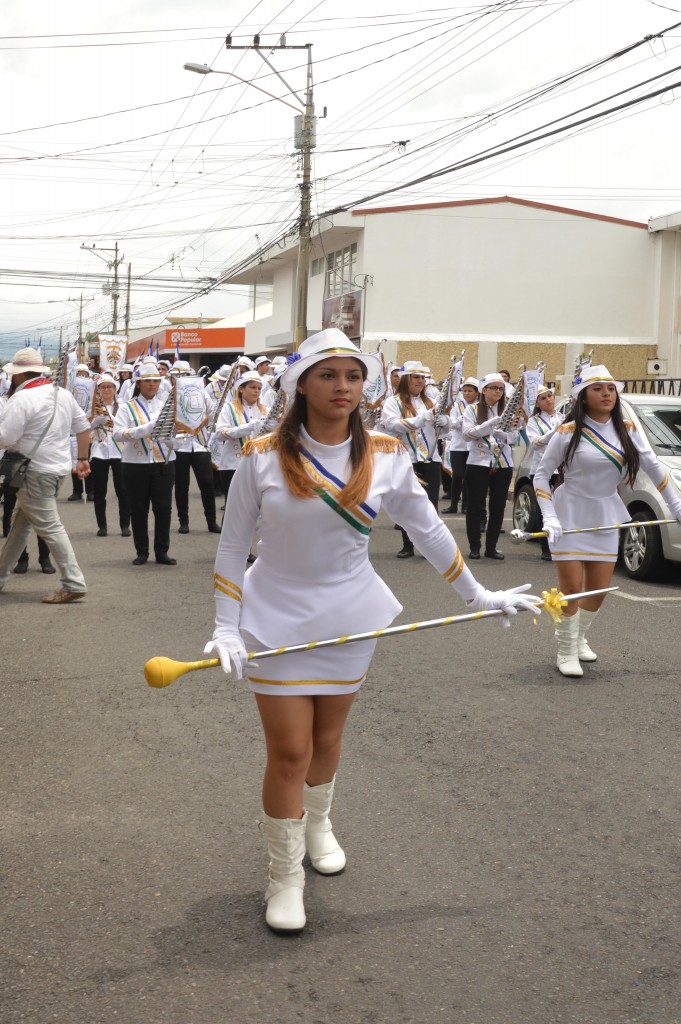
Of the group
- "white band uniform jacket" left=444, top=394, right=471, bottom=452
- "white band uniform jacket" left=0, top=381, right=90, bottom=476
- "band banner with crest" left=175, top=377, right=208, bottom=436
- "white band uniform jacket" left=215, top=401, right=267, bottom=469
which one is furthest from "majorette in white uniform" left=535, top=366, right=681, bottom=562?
"white band uniform jacket" left=444, top=394, right=471, bottom=452

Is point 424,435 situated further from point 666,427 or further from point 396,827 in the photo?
point 396,827

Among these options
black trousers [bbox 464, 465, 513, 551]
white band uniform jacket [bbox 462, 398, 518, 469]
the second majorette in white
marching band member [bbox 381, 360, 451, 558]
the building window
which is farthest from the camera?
the building window

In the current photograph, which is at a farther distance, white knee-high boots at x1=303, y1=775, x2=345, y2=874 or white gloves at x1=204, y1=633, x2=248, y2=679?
white knee-high boots at x1=303, y1=775, x2=345, y2=874

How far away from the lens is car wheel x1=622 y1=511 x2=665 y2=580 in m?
10.8

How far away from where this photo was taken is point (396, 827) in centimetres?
439

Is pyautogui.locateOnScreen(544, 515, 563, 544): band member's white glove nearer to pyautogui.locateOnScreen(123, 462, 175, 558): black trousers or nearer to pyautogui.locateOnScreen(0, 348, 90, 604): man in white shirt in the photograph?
pyautogui.locateOnScreen(0, 348, 90, 604): man in white shirt

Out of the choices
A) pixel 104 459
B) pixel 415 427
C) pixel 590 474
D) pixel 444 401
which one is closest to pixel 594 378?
pixel 590 474

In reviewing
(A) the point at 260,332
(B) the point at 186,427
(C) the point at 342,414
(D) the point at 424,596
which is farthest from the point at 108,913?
(A) the point at 260,332

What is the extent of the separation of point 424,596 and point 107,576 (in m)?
3.10

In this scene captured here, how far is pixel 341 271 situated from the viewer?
3809cm

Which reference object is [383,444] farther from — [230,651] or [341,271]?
[341,271]

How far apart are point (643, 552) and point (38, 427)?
5.75 m

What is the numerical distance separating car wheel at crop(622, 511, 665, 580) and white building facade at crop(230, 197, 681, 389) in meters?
23.7

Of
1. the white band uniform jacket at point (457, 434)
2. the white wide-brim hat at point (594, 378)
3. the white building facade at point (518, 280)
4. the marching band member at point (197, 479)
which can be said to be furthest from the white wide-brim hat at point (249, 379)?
the white building facade at point (518, 280)
